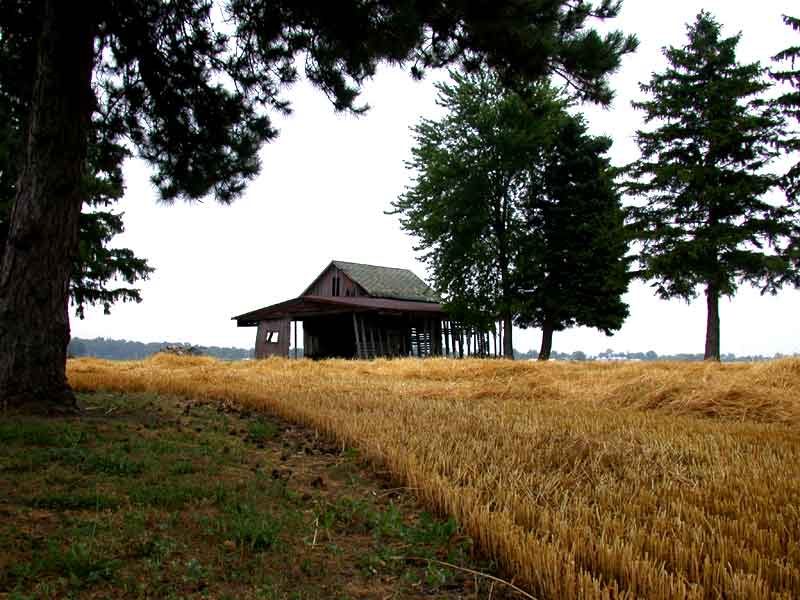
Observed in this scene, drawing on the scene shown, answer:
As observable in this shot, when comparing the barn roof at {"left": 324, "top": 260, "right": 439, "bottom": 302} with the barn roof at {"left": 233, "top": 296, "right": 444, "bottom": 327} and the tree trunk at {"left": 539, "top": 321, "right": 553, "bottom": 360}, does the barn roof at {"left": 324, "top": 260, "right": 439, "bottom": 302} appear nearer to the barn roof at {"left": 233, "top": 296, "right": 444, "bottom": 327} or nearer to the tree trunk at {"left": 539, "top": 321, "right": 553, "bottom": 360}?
the barn roof at {"left": 233, "top": 296, "right": 444, "bottom": 327}

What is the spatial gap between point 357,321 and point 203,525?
22.4 metres

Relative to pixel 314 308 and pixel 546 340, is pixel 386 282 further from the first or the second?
pixel 546 340

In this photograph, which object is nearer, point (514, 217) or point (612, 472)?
point (612, 472)

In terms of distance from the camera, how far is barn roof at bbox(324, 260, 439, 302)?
31.6 m

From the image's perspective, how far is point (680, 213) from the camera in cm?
2150

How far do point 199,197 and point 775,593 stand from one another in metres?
9.02

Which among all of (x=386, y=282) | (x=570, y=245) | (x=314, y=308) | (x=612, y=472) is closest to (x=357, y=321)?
(x=314, y=308)

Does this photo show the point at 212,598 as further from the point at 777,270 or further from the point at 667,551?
the point at 777,270

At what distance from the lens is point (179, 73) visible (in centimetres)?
774


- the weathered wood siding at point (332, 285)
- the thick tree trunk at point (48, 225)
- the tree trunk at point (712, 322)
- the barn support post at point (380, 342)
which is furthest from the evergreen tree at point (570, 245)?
the thick tree trunk at point (48, 225)

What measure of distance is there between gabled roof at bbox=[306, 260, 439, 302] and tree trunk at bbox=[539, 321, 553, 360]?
6.95 metres

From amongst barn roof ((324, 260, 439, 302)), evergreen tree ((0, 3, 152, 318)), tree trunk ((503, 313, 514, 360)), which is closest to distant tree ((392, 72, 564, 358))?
tree trunk ((503, 313, 514, 360))

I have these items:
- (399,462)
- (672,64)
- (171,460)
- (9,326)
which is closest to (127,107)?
(9,326)

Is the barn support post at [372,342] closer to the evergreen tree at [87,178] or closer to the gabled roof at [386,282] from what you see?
the gabled roof at [386,282]
